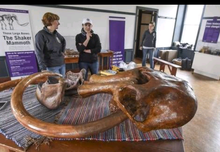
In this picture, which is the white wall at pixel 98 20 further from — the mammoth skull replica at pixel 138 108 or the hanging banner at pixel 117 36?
the mammoth skull replica at pixel 138 108

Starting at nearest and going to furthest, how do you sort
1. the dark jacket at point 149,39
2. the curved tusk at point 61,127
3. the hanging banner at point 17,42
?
1. the curved tusk at point 61,127
2. the hanging banner at point 17,42
3. the dark jacket at point 149,39

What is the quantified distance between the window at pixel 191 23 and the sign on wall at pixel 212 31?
777 mm

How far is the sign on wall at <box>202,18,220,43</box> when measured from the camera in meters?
4.78

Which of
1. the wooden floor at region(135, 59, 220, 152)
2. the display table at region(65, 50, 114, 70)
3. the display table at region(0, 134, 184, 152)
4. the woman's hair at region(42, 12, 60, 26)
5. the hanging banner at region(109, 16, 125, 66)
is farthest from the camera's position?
the hanging banner at region(109, 16, 125, 66)

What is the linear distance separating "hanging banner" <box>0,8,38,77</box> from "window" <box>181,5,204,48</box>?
6.13 meters

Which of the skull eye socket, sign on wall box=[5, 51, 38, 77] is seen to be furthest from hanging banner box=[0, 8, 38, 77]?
the skull eye socket

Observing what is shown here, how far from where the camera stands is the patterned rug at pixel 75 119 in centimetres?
74

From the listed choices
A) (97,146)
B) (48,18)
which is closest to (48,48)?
(48,18)

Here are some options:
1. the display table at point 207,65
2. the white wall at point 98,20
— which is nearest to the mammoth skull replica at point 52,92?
the white wall at point 98,20

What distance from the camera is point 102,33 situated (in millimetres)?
4590

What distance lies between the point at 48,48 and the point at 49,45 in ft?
0.15

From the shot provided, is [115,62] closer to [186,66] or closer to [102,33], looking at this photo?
[102,33]

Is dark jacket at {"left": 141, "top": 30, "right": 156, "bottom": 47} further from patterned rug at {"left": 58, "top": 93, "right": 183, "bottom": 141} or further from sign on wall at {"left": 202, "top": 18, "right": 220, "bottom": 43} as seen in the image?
patterned rug at {"left": 58, "top": 93, "right": 183, "bottom": 141}

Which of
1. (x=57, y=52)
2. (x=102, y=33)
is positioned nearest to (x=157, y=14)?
(x=102, y=33)
